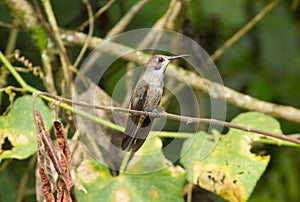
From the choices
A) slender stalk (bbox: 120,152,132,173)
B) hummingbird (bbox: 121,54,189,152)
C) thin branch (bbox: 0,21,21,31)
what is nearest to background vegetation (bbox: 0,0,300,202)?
thin branch (bbox: 0,21,21,31)

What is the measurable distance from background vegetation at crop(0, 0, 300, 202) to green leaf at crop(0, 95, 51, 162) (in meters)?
0.26

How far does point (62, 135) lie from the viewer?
140 centimetres

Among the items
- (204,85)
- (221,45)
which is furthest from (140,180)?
(221,45)

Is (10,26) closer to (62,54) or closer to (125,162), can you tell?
(62,54)

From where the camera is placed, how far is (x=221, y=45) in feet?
9.88

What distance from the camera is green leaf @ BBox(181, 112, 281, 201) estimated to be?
191 cm

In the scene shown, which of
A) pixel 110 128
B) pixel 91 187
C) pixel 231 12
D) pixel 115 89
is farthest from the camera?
pixel 231 12

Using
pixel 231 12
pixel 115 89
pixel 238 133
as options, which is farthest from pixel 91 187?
pixel 231 12

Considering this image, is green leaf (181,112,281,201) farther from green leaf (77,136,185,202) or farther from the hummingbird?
the hummingbird

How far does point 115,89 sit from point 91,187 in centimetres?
66

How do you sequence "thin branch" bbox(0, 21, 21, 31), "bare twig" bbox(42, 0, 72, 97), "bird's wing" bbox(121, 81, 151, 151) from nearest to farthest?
"bird's wing" bbox(121, 81, 151, 151)
"bare twig" bbox(42, 0, 72, 97)
"thin branch" bbox(0, 21, 21, 31)

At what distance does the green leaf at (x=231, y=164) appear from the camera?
6.28ft

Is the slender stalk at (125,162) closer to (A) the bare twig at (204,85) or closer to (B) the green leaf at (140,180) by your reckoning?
(B) the green leaf at (140,180)

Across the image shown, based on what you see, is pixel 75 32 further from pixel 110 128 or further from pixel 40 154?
pixel 40 154
